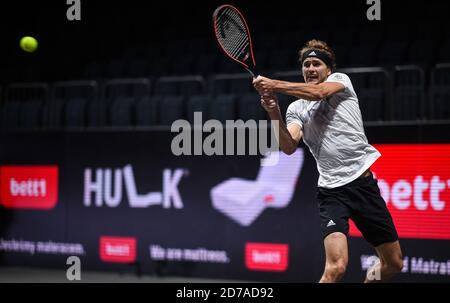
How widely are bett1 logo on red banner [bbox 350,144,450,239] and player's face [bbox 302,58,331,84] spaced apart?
330 centimetres

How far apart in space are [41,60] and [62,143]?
4360 millimetres

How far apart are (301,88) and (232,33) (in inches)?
41.6

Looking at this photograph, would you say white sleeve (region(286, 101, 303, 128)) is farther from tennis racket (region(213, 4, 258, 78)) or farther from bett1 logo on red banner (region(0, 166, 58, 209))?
bett1 logo on red banner (region(0, 166, 58, 209))

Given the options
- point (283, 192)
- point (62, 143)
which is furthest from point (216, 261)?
point (62, 143)

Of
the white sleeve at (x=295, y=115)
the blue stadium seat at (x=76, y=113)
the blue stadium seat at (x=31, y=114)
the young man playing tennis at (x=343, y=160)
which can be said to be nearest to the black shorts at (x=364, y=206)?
the young man playing tennis at (x=343, y=160)

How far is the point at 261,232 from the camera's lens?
1045cm

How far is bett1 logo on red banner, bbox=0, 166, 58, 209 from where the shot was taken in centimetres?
1182

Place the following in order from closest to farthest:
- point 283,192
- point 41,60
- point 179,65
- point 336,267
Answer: point 336,267
point 283,192
point 179,65
point 41,60

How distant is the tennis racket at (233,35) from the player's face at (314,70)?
422 millimetres

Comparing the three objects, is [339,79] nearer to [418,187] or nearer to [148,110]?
[418,187]

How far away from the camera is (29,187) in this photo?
1196 cm

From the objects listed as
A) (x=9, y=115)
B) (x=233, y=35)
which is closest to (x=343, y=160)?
(x=233, y=35)

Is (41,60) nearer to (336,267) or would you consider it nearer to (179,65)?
(179,65)

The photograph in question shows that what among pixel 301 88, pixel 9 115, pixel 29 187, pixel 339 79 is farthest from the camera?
pixel 9 115
